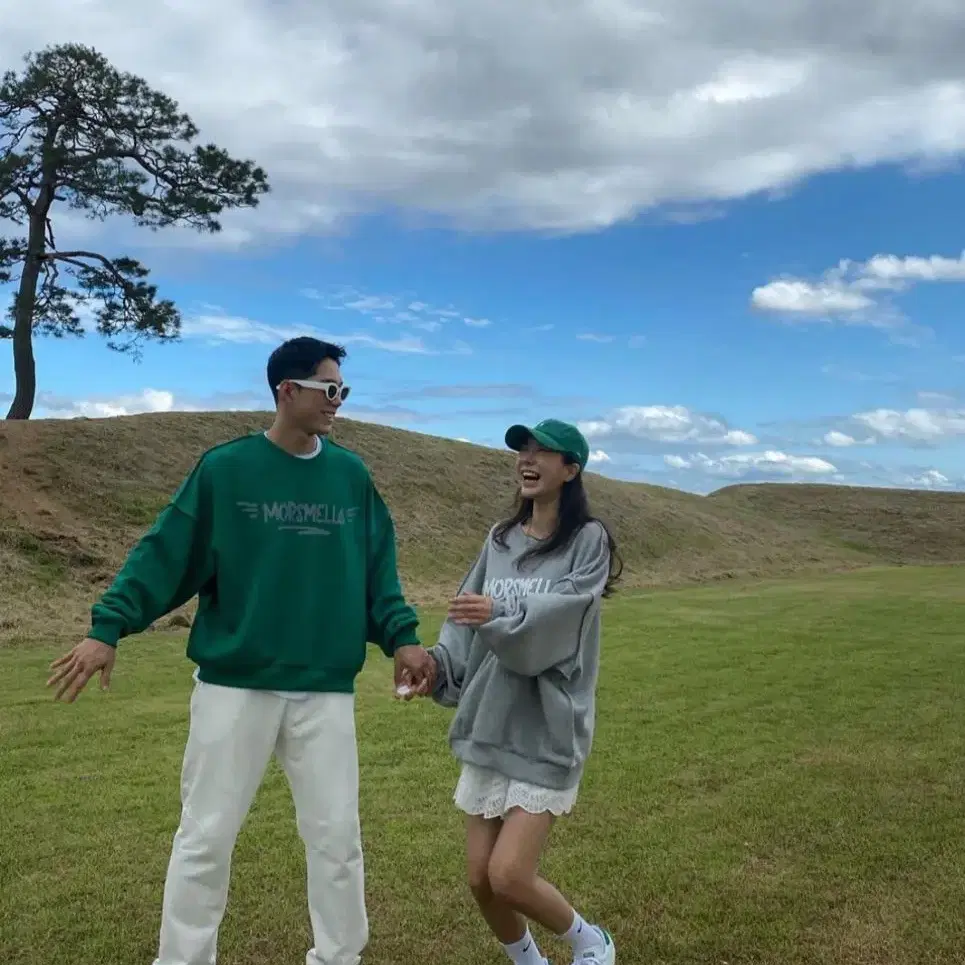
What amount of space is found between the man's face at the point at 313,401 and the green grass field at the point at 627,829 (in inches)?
82.0

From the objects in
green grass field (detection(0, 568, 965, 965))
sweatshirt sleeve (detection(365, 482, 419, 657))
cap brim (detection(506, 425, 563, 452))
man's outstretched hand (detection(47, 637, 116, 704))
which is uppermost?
cap brim (detection(506, 425, 563, 452))

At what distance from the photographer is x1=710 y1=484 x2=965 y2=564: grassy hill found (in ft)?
133

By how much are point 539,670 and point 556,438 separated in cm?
79

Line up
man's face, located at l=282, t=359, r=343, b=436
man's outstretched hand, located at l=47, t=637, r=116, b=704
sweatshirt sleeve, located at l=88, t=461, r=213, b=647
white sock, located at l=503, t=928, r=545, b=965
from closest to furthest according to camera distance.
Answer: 1. man's outstretched hand, located at l=47, t=637, r=116, b=704
2. sweatshirt sleeve, located at l=88, t=461, r=213, b=647
3. man's face, located at l=282, t=359, r=343, b=436
4. white sock, located at l=503, t=928, r=545, b=965

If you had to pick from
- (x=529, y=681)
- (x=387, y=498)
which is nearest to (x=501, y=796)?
(x=529, y=681)

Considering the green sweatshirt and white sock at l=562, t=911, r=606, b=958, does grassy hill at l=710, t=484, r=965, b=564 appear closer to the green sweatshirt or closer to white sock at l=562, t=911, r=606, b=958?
white sock at l=562, t=911, r=606, b=958

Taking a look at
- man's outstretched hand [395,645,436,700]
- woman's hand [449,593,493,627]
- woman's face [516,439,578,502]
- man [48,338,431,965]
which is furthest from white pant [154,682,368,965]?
woman's face [516,439,578,502]

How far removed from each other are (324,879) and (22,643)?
11674 millimetres

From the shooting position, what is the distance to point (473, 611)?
10.8 ft

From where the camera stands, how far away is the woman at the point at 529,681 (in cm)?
327

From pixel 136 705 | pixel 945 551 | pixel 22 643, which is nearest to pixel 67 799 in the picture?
pixel 136 705

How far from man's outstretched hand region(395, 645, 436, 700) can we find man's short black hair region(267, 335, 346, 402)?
988 mm

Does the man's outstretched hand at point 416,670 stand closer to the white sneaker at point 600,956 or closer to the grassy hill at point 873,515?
the white sneaker at point 600,956

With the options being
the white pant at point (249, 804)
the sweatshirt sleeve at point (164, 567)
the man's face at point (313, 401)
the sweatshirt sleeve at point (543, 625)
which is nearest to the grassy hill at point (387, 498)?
the sweatshirt sleeve at point (164, 567)
